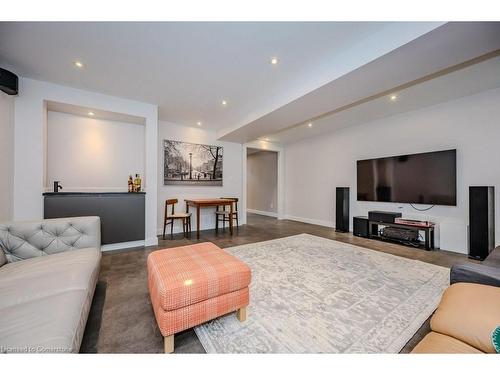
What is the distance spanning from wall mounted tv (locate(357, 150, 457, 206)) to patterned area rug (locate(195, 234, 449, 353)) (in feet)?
4.80

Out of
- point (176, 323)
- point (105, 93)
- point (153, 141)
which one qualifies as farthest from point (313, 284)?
point (105, 93)

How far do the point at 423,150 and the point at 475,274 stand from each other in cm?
320

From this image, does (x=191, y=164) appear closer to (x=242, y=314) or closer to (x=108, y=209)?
(x=108, y=209)

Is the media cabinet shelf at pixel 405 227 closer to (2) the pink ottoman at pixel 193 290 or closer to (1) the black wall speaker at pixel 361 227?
(1) the black wall speaker at pixel 361 227

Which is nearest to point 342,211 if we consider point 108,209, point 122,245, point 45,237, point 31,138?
point 122,245

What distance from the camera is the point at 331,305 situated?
1.68m

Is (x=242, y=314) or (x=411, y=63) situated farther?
(x=411, y=63)

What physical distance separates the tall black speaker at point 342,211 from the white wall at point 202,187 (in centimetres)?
248

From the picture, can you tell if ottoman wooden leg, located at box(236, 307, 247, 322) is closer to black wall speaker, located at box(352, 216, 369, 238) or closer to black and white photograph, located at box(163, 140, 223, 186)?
black wall speaker, located at box(352, 216, 369, 238)

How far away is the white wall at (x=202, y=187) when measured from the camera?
14.7 feet

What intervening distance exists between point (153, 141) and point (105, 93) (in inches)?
39.0

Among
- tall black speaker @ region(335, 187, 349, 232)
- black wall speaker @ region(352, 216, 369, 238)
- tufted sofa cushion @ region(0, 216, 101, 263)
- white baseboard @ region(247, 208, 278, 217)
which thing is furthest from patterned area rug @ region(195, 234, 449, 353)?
white baseboard @ region(247, 208, 278, 217)

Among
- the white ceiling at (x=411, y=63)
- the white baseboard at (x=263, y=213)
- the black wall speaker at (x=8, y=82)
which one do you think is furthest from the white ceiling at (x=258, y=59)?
the white baseboard at (x=263, y=213)

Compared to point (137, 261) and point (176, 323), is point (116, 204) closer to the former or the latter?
point (137, 261)
